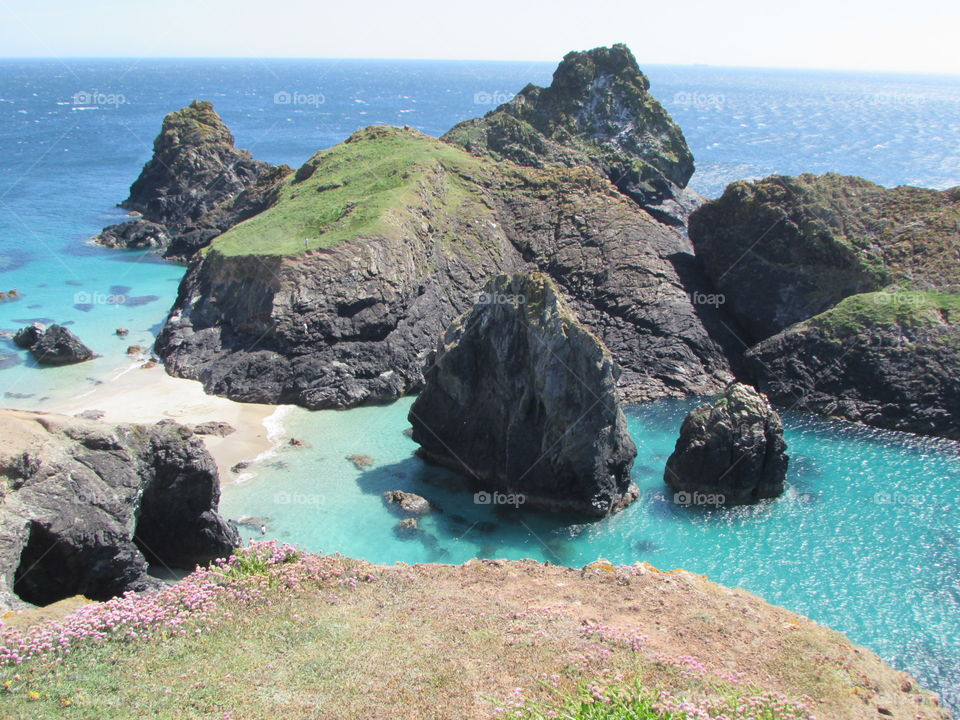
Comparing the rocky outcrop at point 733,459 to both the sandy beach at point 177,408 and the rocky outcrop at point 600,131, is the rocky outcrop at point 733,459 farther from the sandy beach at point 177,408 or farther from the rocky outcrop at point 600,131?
the rocky outcrop at point 600,131

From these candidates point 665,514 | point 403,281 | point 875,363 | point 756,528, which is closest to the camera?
point 756,528

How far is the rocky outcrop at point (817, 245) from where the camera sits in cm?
4872

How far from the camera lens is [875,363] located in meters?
43.4

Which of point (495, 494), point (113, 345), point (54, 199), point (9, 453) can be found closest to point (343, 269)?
point (113, 345)

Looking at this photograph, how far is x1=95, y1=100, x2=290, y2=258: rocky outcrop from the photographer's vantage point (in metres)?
71.9

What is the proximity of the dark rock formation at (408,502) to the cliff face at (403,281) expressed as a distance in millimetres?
9922

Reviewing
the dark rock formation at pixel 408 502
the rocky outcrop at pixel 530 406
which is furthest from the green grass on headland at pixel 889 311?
the dark rock formation at pixel 408 502

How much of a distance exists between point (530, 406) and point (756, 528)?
9.90 metres

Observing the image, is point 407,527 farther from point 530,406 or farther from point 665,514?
point 665,514

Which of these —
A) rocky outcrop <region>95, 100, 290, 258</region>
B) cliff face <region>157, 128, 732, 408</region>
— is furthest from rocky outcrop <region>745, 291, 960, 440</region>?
rocky outcrop <region>95, 100, 290, 258</region>

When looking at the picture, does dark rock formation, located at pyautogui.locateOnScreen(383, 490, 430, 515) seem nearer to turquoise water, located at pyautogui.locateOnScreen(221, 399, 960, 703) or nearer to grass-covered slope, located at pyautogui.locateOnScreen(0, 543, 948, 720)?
turquoise water, located at pyautogui.locateOnScreen(221, 399, 960, 703)

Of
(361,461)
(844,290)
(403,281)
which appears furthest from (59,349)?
(844,290)

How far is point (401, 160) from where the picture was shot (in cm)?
6053

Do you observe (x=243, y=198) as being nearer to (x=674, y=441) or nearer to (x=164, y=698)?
(x=674, y=441)
